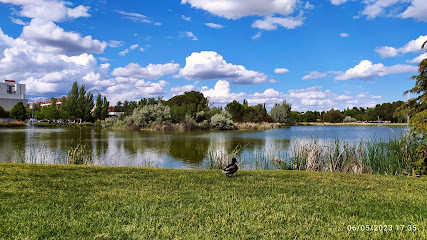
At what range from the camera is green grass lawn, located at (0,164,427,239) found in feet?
12.7

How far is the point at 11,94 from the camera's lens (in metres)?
93.7

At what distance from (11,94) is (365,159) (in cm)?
10723

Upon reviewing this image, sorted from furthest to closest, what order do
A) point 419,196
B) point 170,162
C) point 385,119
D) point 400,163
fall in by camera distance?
point 385,119
point 170,162
point 400,163
point 419,196

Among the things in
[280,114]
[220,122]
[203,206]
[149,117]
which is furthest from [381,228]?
[280,114]

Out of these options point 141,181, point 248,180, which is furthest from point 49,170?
point 248,180

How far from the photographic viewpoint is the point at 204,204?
504 cm

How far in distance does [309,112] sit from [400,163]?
92.5 meters

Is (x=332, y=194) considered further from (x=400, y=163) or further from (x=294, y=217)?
(x=400, y=163)

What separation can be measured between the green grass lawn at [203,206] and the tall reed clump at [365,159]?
2324 mm

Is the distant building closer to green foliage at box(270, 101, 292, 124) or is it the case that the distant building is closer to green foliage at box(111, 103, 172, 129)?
green foliage at box(111, 103, 172, 129)

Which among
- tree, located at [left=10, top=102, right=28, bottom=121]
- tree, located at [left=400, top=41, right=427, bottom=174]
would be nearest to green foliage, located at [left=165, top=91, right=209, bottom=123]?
tree, located at [left=10, top=102, right=28, bottom=121]

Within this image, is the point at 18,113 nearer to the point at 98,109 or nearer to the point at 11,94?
the point at 98,109

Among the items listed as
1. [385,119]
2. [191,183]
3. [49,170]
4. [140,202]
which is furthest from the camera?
[385,119]

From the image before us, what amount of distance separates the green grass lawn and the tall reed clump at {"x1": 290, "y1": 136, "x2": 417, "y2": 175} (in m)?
2.32
